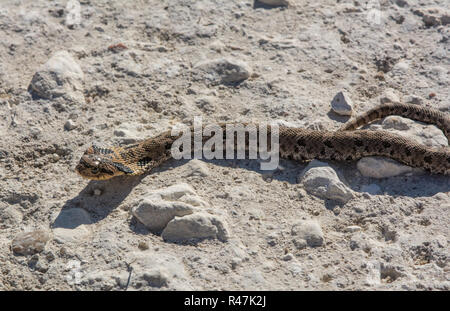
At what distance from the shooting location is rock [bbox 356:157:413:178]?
25.8 feet

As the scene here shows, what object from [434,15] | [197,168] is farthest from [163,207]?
[434,15]

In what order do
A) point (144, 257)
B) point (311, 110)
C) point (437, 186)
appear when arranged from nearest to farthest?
point (144, 257) → point (437, 186) → point (311, 110)

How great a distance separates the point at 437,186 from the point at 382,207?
92 cm

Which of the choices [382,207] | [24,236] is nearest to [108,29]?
[24,236]

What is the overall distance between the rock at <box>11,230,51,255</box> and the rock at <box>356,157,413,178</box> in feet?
13.3

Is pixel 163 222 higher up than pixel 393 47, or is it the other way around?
pixel 393 47

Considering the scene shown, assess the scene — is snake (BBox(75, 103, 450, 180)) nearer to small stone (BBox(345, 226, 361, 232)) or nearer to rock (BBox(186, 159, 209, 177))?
rock (BBox(186, 159, 209, 177))

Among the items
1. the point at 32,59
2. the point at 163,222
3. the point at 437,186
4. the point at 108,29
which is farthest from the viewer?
the point at 108,29

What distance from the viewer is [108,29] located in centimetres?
1045

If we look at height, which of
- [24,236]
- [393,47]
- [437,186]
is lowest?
[24,236]

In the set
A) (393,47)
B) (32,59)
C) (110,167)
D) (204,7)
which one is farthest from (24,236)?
(393,47)

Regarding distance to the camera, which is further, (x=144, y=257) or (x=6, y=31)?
(x=6, y=31)

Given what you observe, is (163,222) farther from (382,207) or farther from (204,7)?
(204,7)

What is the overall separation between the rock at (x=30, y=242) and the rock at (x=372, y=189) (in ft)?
12.7
